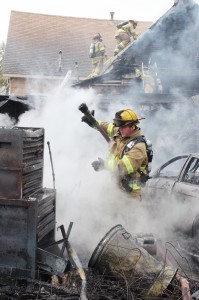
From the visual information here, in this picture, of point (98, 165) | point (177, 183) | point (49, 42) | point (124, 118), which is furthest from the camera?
point (49, 42)

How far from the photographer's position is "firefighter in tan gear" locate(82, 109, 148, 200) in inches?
188

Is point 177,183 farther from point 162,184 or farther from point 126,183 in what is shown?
point 126,183

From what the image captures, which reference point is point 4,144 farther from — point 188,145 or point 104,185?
point 188,145

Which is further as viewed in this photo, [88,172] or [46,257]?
[88,172]

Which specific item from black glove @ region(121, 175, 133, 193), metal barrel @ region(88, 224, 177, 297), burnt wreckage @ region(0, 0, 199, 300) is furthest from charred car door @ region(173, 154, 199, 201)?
metal barrel @ region(88, 224, 177, 297)

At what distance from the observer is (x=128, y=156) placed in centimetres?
475

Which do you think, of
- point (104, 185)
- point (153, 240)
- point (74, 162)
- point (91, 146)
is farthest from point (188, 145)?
point (153, 240)

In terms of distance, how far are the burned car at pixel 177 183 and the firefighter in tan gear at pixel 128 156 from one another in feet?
3.24

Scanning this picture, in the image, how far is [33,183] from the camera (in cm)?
367

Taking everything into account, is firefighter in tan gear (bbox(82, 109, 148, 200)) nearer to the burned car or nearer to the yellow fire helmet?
the yellow fire helmet

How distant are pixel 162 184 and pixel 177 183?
48 cm

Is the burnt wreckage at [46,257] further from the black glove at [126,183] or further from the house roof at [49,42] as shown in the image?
the house roof at [49,42]

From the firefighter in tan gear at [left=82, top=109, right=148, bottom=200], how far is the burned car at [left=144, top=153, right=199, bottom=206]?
0.99 meters

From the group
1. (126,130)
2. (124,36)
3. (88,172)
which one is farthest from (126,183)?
(124,36)
